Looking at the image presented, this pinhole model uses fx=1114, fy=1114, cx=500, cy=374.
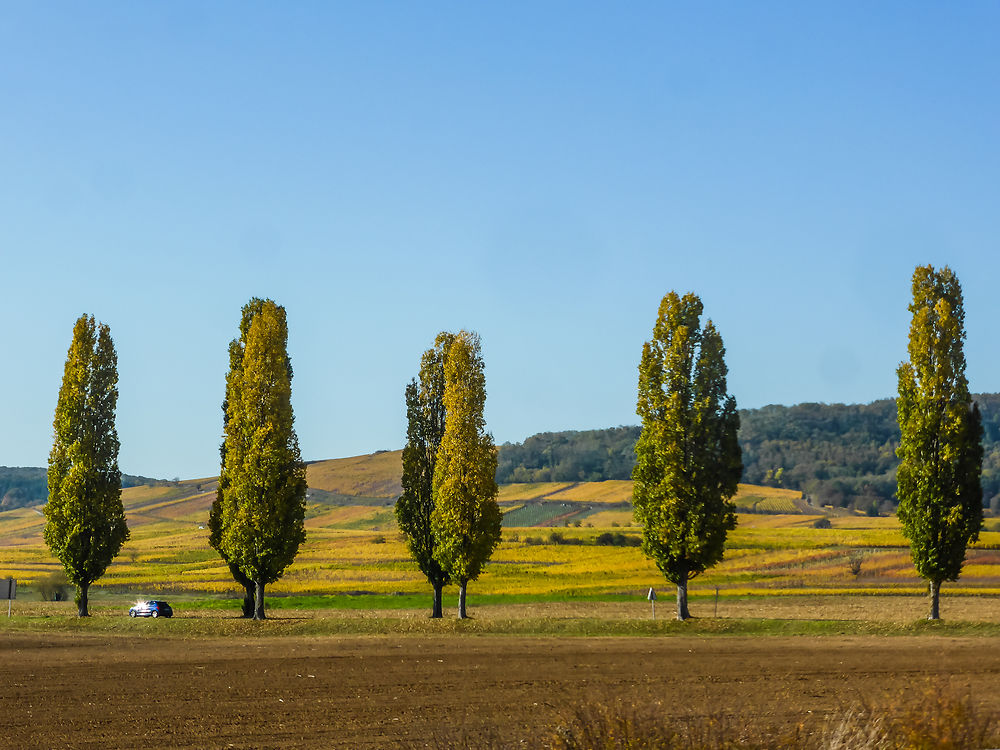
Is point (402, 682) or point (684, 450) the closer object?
point (402, 682)

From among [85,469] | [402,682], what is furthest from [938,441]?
[85,469]

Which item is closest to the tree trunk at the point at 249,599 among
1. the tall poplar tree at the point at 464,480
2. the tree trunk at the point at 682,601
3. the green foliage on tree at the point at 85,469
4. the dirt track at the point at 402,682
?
the green foliage on tree at the point at 85,469

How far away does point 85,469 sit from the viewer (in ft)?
183

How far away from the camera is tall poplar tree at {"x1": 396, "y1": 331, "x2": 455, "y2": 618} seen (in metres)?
53.3

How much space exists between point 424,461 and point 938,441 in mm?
23441

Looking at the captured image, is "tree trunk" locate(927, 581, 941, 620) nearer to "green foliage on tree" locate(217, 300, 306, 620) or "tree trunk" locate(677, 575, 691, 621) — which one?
"tree trunk" locate(677, 575, 691, 621)

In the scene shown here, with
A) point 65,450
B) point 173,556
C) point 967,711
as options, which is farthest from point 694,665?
point 173,556

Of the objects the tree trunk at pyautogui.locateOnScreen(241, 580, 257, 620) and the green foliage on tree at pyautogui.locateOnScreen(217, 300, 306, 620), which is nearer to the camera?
the green foliage on tree at pyautogui.locateOnScreen(217, 300, 306, 620)

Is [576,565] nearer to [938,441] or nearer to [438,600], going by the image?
[438,600]

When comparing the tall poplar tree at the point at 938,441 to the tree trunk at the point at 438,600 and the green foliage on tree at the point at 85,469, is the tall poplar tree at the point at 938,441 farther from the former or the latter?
the green foliage on tree at the point at 85,469

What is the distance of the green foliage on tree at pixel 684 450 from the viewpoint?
1905 inches

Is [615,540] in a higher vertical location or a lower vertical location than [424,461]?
lower

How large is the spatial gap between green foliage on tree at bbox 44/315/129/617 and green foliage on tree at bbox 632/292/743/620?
87.1 ft

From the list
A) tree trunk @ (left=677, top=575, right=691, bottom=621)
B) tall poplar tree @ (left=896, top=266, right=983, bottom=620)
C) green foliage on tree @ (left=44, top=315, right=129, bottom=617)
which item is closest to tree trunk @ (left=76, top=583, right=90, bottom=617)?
green foliage on tree @ (left=44, top=315, right=129, bottom=617)
